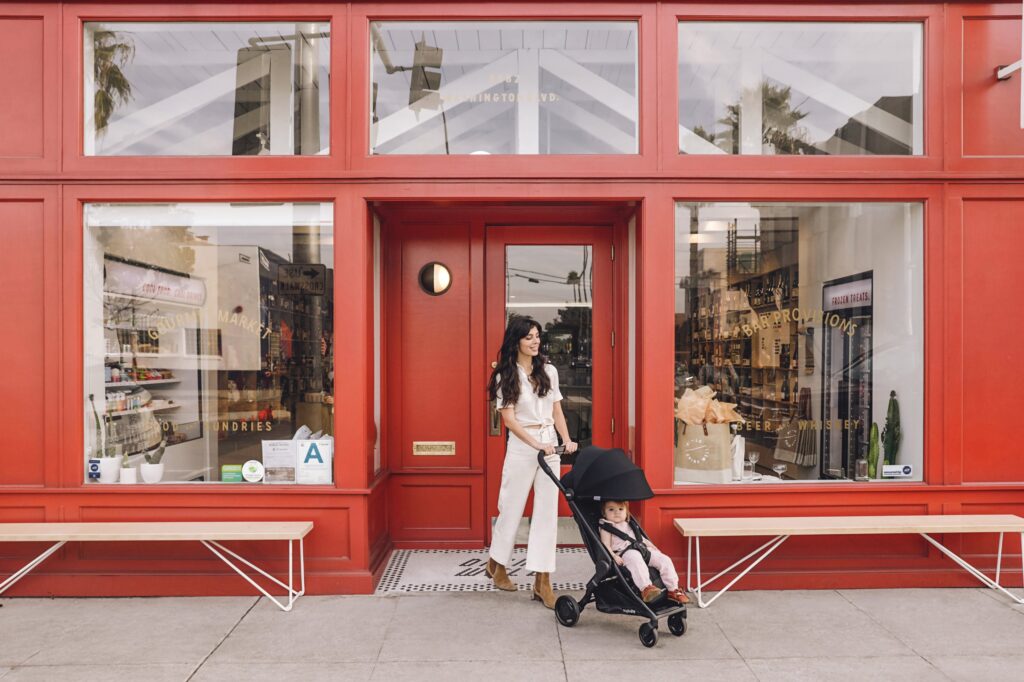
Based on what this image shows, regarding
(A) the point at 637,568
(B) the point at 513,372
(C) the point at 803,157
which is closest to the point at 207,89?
(B) the point at 513,372

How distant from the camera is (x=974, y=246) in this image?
16.6 feet

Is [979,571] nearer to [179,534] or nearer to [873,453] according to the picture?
[873,453]

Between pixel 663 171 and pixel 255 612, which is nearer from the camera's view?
pixel 255 612

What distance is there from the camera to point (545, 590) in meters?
4.65

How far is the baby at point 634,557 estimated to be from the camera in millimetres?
4035

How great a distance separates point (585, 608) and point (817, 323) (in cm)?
288

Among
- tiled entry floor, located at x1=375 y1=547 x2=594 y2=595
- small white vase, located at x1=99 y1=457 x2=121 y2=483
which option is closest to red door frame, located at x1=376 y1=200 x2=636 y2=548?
tiled entry floor, located at x1=375 y1=547 x2=594 y2=595

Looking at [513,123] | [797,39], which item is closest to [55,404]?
[513,123]

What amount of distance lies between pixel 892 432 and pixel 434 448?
3.74 meters

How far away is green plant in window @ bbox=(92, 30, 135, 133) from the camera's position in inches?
201

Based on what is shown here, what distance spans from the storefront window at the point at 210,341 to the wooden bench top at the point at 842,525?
9.27 ft

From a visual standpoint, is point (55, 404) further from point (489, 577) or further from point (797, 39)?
point (797, 39)

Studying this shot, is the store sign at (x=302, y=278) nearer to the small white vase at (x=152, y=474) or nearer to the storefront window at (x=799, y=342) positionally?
the small white vase at (x=152, y=474)

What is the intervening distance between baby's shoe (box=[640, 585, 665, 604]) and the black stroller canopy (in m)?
0.53
